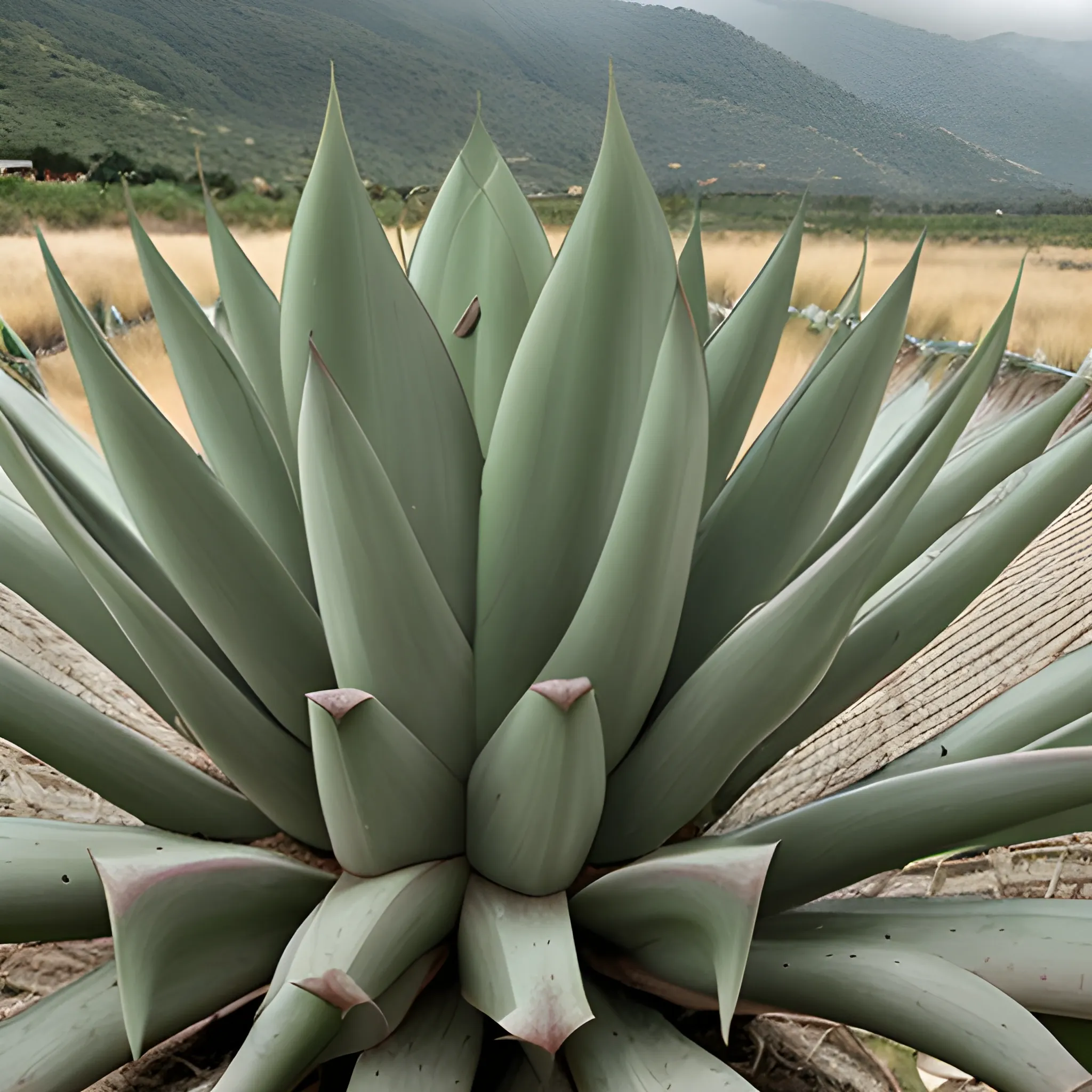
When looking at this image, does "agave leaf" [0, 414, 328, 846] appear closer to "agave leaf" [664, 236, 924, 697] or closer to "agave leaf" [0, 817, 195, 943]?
"agave leaf" [0, 817, 195, 943]

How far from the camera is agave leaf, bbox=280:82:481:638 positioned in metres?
0.34

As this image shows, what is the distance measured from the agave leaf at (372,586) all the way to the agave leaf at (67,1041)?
0.43ft

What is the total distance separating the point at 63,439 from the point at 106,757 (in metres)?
0.24

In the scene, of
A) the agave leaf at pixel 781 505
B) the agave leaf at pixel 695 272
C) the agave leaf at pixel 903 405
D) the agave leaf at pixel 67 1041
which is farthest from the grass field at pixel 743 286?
the agave leaf at pixel 67 1041

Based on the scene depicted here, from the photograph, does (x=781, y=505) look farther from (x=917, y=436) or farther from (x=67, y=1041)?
(x=67, y=1041)

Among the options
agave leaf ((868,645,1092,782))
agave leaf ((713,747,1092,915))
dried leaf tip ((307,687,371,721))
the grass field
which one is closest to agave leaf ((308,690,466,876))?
dried leaf tip ((307,687,371,721))

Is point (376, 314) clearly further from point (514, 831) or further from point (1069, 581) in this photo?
point (1069, 581)

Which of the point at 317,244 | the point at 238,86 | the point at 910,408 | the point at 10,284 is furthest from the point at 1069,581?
the point at 238,86

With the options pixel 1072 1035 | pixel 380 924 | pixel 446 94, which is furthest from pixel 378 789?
pixel 446 94

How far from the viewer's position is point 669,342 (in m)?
0.28

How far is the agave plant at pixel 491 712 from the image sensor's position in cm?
27

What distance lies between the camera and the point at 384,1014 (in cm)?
29

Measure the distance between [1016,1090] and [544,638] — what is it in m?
0.21

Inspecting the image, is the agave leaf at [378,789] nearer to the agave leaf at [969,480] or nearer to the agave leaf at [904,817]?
the agave leaf at [904,817]
